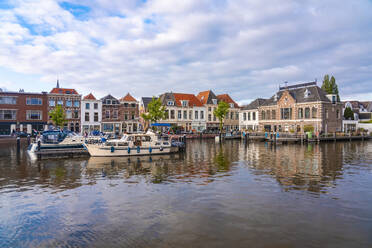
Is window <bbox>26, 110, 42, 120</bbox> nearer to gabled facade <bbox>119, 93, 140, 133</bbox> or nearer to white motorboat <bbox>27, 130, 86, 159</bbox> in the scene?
gabled facade <bbox>119, 93, 140, 133</bbox>

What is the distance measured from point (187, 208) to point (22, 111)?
64.0 m

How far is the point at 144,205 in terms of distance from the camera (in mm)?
12742

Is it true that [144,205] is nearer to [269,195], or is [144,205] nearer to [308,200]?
[269,195]

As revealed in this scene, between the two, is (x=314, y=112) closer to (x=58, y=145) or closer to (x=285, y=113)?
(x=285, y=113)

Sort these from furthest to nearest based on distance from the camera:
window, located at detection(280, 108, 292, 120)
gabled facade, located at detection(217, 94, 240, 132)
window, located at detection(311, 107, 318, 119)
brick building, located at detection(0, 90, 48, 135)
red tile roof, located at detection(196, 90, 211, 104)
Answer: gabled facade, located at detection(217, 94, 240, 132), red tile roof, located at detection(196, 90, 211, 104), window, located at detection(280, 108, 292, 120), brick building, located at detection(0, 90, 48, 135), window, located at detection(311, 107, 318, 119)

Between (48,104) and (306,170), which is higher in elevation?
(48,104)

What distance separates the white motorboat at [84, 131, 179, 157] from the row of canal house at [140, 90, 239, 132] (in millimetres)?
37833

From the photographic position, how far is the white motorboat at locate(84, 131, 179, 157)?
29.4 m

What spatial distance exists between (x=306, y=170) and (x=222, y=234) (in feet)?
49.2

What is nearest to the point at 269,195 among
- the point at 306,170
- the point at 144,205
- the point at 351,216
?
the point at 351,216

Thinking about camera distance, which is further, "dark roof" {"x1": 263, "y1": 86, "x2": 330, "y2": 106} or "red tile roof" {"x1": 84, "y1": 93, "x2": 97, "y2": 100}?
"red tile roof" {"x1": 84, "y1": 93, "x2": 97, "y2": 100}

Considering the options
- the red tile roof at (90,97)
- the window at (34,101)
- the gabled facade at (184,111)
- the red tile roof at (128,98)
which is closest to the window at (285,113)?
the gabled facade at (184,111)

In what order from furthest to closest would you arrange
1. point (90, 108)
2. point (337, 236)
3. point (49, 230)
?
point (90, 108)
point (49, 230)
point (337, 236)

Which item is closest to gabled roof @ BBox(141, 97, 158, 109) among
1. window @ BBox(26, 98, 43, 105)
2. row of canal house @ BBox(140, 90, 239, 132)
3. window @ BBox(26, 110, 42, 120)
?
row of canal house @ BBox(140, 90, 239, 132)
